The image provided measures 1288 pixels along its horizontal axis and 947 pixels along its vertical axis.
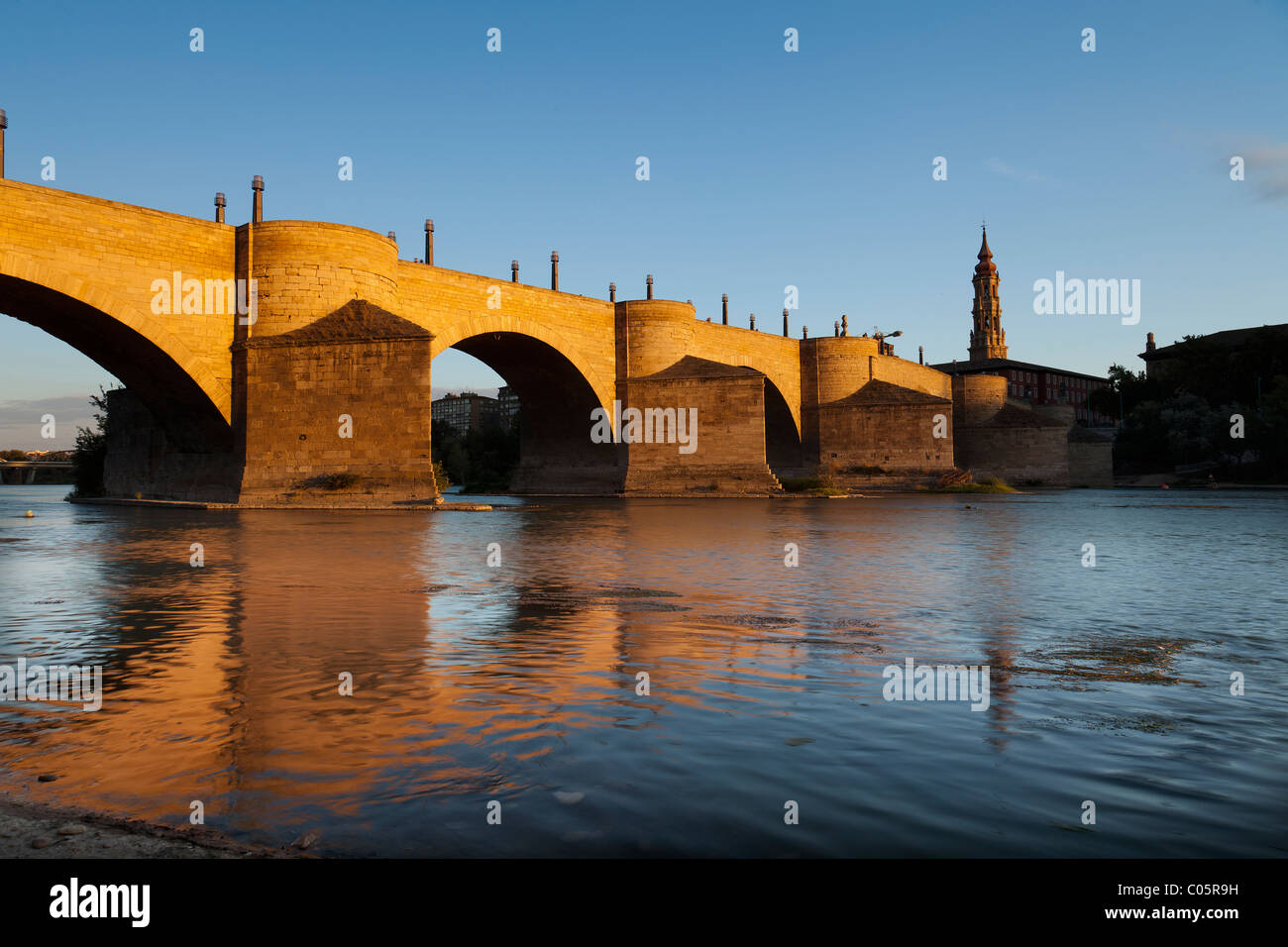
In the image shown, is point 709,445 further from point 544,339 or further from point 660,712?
point 660,712

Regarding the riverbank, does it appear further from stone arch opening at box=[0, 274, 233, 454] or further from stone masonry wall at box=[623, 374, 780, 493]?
stone masonry wall at box=[623, 374, 780, 493]

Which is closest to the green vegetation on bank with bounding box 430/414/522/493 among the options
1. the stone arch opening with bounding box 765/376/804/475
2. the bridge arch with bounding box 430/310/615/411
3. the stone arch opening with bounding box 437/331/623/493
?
the stone arch opening with bounding box 437/331/623/493

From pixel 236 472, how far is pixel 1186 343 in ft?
229

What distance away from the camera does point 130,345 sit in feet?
78.9

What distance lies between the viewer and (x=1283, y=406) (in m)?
50.2

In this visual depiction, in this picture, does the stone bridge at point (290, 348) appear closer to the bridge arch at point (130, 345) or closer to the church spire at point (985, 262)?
the bridge arch at point (130, 345)

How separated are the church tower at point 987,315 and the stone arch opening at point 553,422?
3144 inches

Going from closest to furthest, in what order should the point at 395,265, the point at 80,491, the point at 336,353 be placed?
the point at 336,353
the point at 395,265
the point at 80,491

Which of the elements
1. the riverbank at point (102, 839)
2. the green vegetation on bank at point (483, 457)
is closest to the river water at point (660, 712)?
the riverbank at point (102, 839)

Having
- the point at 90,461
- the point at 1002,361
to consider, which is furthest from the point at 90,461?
the point at 1002,361

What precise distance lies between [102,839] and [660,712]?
82.2 inches
